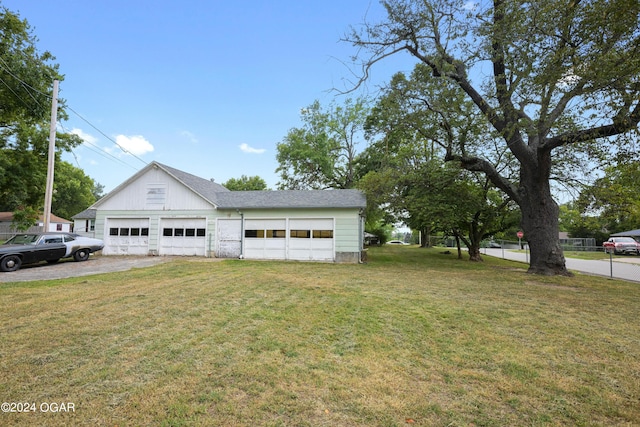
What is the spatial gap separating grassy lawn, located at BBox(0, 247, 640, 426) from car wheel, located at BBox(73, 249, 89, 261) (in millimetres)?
7708

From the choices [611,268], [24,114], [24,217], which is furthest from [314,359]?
[24,114]

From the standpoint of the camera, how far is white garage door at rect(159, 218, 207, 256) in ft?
54.9

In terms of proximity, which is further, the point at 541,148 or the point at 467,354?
the point at 541,148

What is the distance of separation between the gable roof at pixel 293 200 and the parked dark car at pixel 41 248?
6.68m

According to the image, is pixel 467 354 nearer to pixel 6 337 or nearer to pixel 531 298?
pixel 531 298

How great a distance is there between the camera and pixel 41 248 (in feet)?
38.5

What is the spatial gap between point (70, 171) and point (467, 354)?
60421mm

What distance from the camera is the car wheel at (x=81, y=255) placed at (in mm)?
13609

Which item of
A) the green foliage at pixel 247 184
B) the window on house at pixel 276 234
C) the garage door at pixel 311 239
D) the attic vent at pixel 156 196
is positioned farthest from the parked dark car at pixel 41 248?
the green foliage at pixel 247 184

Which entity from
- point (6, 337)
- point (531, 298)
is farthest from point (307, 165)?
point (6, 337)

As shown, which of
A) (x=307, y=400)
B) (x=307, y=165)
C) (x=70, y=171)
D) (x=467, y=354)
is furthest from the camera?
(x=70, y=171)

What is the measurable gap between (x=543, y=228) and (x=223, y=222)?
15.9 metres

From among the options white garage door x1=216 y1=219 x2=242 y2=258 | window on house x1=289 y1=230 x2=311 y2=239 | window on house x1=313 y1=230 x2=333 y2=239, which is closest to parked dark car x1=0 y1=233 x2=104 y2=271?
white garage door x1=216 y1=219 x2=242 y2=258

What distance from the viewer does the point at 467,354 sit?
3945 millimetres
